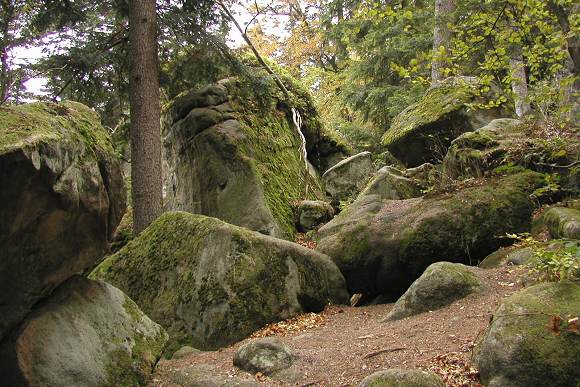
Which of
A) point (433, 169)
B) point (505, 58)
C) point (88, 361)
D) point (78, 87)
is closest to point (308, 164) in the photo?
point (433, 169)

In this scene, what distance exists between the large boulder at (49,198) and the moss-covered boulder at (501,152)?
6.17m

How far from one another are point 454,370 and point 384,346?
110cm

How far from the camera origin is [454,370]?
421 cm

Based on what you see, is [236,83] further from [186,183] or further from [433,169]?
[433,169]

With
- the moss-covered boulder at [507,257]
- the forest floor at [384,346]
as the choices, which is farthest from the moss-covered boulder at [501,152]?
the forest floor at [384,346]

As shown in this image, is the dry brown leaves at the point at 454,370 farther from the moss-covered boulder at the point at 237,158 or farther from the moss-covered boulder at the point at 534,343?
the moss-covered boulder at the point at 237,158

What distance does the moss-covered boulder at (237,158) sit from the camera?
11523 millimetres

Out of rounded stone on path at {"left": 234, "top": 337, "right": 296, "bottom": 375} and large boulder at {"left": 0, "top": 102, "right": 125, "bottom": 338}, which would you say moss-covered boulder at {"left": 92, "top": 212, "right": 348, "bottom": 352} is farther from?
large boulder at {"left": 0, "top": 102, "right": 125, "bottom": 338}

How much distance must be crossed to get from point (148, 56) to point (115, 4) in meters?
2.31

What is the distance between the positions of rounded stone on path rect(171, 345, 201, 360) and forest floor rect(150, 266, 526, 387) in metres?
0.20

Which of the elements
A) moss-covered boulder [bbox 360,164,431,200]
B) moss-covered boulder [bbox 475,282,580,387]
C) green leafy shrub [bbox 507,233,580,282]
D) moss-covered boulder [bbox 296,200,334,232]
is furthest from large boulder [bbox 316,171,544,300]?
moss-covered boulder [bbox 296,200,334,232]

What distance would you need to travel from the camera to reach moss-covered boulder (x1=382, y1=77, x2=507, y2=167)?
11086 millimetres

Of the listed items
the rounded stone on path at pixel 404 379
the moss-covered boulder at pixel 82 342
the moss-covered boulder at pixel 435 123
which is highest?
the moss-covered boulder at pixel 435 123

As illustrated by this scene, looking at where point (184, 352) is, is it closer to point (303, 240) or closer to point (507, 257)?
point (507, 257)
